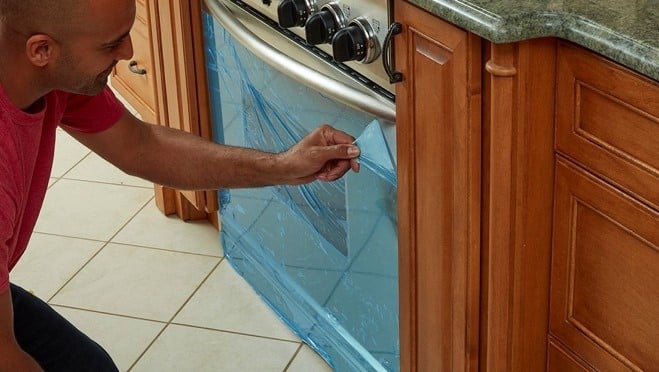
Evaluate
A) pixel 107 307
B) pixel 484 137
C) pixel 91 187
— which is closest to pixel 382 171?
pixel 484 137

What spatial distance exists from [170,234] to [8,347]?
1400 millimetres

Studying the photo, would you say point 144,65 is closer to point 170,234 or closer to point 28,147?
point 170,234

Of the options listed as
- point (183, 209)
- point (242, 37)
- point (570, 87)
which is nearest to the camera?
point (570, 87)

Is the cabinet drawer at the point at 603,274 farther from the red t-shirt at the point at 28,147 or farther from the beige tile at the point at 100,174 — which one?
the beige tile at the point at 100,174

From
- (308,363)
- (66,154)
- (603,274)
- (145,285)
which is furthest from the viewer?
(66,154)

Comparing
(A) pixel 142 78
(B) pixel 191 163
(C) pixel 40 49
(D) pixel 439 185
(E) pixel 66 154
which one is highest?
(C) pixel 40 49

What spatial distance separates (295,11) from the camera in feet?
5.29

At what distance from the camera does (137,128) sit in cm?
169

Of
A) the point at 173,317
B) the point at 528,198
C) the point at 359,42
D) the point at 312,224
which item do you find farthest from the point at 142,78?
the point at 528,198

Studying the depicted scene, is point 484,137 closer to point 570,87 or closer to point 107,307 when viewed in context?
point 570,87

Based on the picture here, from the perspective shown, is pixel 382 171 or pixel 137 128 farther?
pixel 137 128

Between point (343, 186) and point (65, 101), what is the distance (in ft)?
1.56

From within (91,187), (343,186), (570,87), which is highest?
(570,87)

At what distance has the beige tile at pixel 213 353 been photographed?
2158 millimetres
